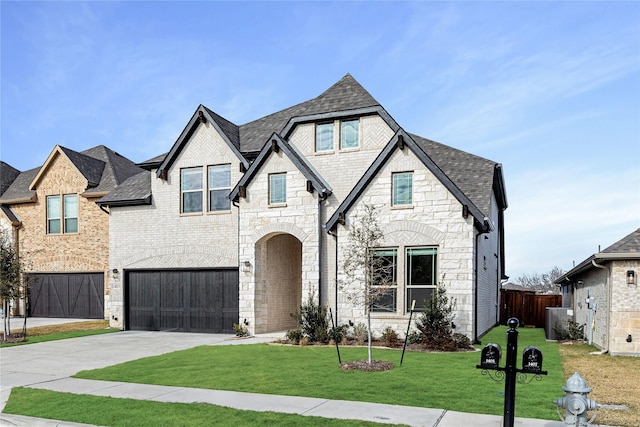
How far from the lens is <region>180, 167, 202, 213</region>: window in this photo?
827 inches

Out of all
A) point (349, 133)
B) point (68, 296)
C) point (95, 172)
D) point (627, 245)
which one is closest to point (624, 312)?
point (627, 245)

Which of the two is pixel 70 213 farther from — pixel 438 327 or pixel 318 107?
pixel 438 327

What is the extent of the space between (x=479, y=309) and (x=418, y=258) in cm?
330

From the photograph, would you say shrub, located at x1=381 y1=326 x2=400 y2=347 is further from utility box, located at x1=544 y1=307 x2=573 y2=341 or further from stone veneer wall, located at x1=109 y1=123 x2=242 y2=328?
stone veneer wall, located at x1=109 y1=123 x2=242 y2=328

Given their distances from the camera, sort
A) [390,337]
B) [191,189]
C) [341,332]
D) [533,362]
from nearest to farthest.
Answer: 1. [533,362]
2. [390,337]
3. [341,332]
4. [191,189]

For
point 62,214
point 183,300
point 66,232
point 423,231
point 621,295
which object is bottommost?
point 183,300

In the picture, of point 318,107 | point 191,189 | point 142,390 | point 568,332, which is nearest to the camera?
point 142,390

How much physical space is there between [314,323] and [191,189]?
8142mm

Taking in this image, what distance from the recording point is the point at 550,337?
18.3 m

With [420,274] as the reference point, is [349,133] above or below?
above

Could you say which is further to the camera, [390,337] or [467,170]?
[467,170]

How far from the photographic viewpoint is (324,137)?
19234mm

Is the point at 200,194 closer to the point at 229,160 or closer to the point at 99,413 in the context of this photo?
the point at 229,160

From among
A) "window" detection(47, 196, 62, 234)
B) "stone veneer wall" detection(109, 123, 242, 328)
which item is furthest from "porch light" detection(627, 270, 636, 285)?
"window" detection(47, 196, 62, 234)
